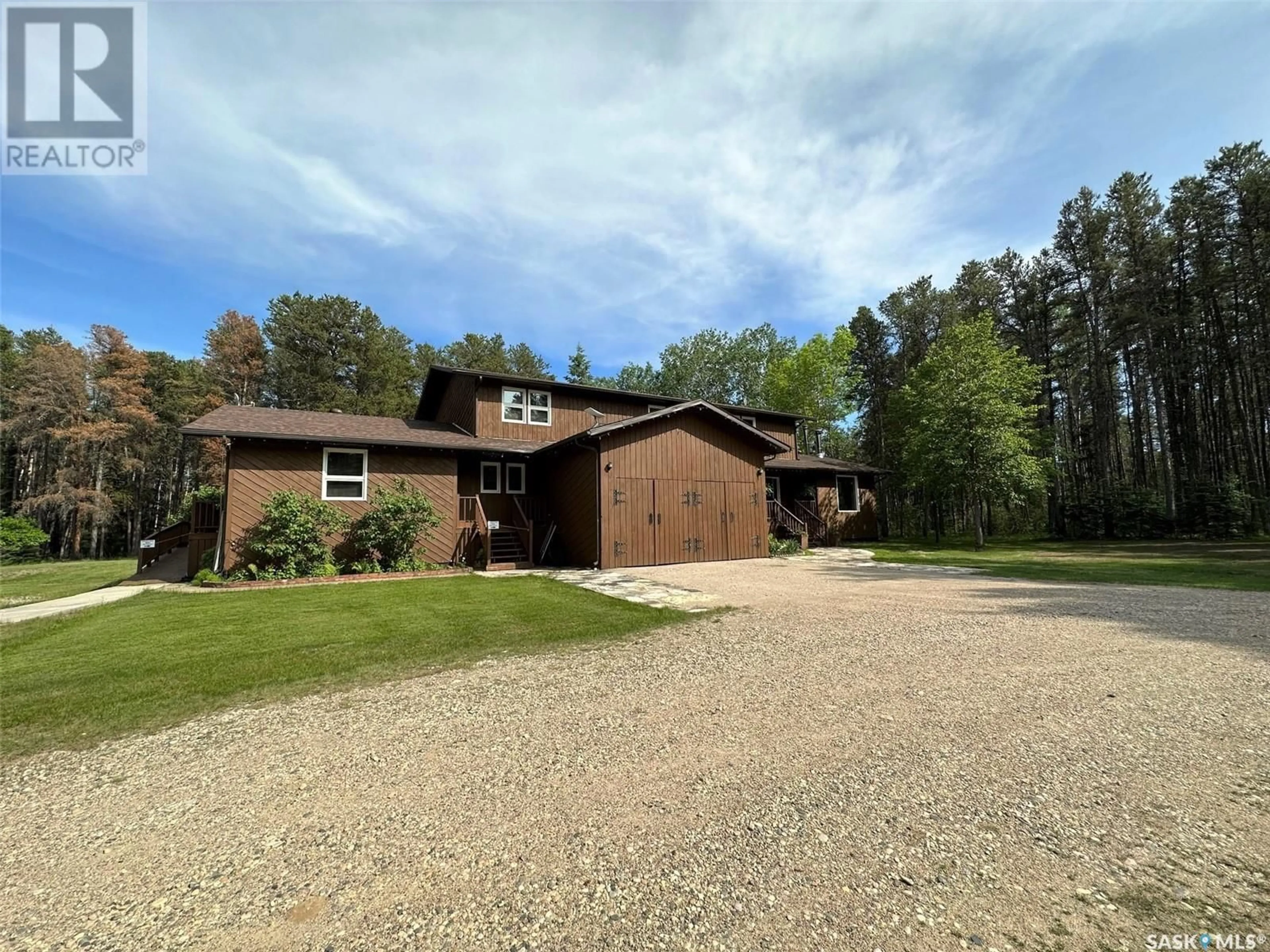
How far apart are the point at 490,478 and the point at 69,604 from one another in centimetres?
869

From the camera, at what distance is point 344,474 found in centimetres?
1282

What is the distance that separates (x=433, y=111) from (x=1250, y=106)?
1590 cm

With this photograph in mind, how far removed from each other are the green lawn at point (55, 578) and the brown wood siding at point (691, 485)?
1166 centimetres

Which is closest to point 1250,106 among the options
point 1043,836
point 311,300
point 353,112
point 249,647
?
point 1043,836

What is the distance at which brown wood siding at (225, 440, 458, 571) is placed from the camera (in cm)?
1154

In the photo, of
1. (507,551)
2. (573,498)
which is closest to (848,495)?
(573,498)

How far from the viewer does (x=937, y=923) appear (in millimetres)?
1706

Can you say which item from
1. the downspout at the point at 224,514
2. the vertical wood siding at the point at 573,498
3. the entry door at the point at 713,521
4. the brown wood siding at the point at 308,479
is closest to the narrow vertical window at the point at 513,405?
the vertical wood siding at the point at 573,498

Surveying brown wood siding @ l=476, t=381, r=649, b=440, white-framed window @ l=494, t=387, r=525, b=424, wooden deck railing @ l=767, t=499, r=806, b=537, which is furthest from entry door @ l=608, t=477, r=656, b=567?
wooden deck railing @ l=767, t=499, r=806, b=537

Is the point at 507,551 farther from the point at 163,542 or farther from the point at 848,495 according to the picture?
the point at 848,495

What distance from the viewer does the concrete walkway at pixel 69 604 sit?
758 centimetres

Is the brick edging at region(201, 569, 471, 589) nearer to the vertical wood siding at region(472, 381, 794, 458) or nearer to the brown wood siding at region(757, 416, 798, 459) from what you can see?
the vertical wood siding at region(472, 381, 794, 458)

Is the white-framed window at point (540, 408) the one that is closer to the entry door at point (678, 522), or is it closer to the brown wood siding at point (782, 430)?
the entry door at point (678, 522)

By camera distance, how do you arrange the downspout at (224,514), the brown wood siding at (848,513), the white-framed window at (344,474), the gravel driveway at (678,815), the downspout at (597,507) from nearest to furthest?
the gravel driveway at (678,815) < the downspout at (224,514) < the white-framed window at (344,474) < the downspout at (597,507) < the brown wood siding at (848,513)
